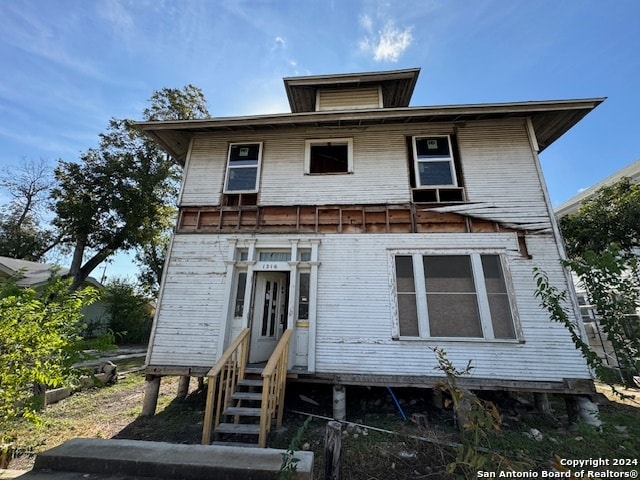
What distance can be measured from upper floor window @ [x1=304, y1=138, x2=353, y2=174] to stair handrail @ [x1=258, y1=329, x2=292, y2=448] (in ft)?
13.9

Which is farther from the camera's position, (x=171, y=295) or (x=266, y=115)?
(x=266, y=115)

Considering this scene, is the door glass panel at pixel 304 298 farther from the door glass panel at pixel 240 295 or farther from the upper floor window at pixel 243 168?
the upper floor window at pixel 243 168

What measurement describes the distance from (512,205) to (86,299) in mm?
8640

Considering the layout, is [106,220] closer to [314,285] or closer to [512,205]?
[314,285]

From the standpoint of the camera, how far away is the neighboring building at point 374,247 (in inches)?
217

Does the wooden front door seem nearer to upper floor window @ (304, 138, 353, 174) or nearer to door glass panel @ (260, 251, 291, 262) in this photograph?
door glass panel @ (260, 251, 291, 262)

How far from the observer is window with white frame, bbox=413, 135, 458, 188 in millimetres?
6742

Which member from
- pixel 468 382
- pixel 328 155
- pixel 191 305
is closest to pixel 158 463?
pixel 191 305

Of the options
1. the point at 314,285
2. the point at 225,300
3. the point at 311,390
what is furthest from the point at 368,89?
the point at 311,390

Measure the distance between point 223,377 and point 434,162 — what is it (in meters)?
6.53

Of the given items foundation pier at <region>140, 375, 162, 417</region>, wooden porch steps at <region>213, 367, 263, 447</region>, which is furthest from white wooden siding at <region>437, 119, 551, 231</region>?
foundation pier at <region>140, 375, 162, 417</region>

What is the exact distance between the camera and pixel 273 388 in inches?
186

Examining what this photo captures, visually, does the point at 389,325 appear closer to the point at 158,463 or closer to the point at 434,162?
the point at 434,162

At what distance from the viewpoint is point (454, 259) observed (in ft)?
19.9
